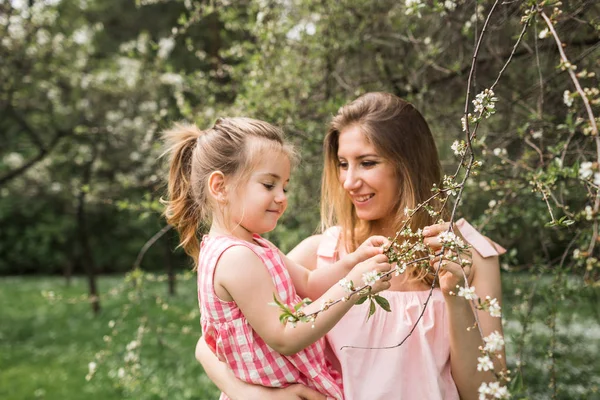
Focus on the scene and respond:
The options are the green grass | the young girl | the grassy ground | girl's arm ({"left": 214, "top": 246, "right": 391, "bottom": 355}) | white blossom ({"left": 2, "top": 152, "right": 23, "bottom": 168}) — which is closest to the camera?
girl's arm ({"left": 214, "top": 246, "right": 391, "bottom": 355})

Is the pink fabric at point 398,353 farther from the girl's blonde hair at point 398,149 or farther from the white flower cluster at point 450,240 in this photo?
the white flower cluster at point 450,240

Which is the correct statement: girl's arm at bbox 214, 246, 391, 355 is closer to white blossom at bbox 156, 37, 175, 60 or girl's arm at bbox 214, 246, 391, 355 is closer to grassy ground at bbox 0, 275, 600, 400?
grassy ground at bbox 0, 275, 600, 400

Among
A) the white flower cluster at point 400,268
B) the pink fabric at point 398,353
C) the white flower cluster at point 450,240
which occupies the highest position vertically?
the white flower cluster at point 450,240

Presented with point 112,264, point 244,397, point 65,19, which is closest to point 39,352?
point 65,19

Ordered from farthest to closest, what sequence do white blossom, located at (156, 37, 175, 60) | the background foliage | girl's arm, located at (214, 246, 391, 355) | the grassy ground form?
white blossom, located at (156, 37, 175, 60)
the grassy ground
the background foliage
girl's arm, located at (214, 246, 391, 355)

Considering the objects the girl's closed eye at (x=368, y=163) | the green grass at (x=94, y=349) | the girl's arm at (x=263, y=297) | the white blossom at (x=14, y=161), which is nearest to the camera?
the girl's arm at (x=263, y=297)

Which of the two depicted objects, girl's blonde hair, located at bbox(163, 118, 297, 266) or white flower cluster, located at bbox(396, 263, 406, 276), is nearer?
white flower cluster, located at bbox(396, 263, 406, 276)

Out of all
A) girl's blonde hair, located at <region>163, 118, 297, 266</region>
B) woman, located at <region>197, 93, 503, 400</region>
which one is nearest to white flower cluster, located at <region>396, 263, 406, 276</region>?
woman, located at <region>197, 93, 503, 400</region>

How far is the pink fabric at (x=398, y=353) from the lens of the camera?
2.10m

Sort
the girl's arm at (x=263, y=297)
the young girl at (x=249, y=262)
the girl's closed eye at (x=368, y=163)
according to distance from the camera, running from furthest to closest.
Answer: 1. the girl's closed eye at (x=368, y=163)
2. the young girl at (x=249, y=262)
3. the girl's arm at (x=263, y=297)

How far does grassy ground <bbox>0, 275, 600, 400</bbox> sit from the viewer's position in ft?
11.7

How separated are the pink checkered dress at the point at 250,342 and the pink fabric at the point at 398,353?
103 mm

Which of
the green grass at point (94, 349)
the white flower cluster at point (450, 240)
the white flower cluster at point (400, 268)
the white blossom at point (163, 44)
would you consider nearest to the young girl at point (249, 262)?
the white flower cluster at point (400, 268)

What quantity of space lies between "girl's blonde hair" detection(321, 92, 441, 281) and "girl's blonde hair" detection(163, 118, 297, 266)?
328 mm
